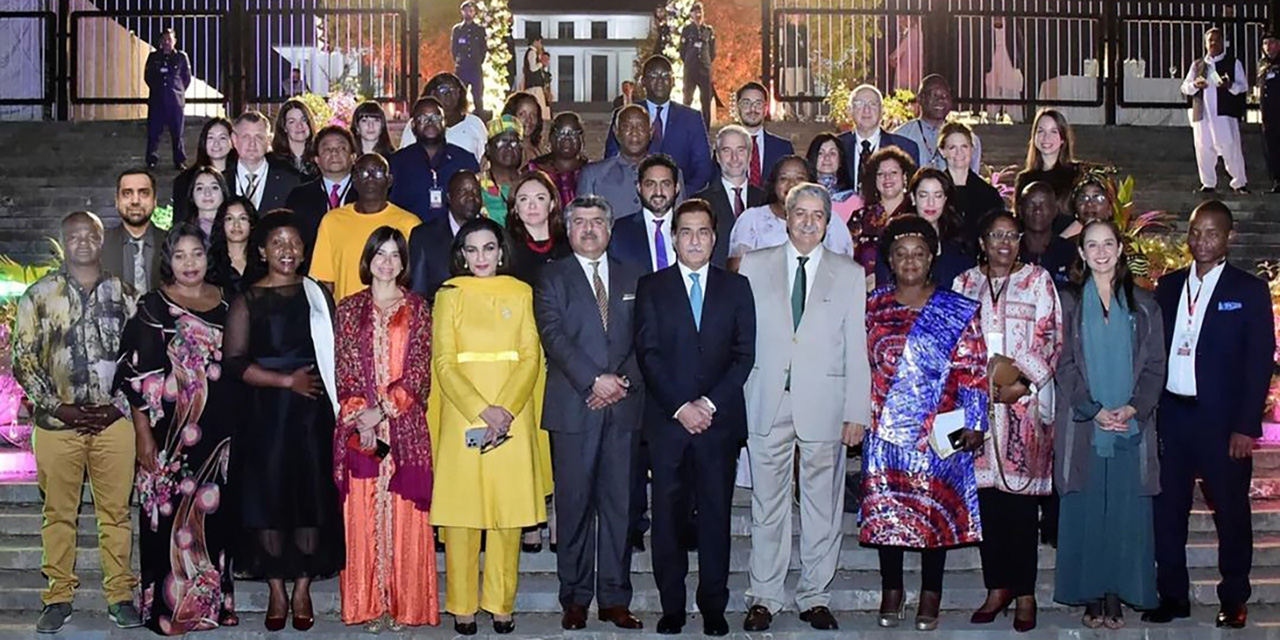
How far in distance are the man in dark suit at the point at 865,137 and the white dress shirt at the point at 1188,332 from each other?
2.26 meters

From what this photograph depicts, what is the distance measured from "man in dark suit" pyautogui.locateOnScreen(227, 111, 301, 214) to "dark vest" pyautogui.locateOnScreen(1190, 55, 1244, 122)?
998 centimetres

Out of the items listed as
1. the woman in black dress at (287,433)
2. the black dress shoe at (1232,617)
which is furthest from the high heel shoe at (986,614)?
the woman in black dress at (287,433)

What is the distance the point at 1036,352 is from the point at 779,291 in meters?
1.22

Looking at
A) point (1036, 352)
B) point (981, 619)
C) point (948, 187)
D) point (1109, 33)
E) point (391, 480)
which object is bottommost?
point (981, 619)

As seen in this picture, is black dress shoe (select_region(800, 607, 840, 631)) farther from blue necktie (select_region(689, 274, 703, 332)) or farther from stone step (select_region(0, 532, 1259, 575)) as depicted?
blue necktie (select_region(689, 274, 703, 332))

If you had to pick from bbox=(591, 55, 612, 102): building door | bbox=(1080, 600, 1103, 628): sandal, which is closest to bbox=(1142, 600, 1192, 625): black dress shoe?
bbox=(1080, 600, 1103, 628): sandal

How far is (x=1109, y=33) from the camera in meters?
18.7

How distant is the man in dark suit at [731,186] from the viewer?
881 cm

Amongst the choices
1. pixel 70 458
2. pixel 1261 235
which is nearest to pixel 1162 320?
pixel 70 458

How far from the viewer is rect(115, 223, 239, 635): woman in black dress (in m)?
7.45

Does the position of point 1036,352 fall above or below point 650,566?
above

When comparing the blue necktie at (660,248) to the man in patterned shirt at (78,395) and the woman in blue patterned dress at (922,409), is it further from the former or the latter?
the man in patterned shirt at (78,395)

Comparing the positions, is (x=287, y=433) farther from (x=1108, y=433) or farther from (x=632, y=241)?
(x=1108, y=433)

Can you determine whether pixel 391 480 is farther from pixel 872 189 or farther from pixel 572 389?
pixel 872 189
